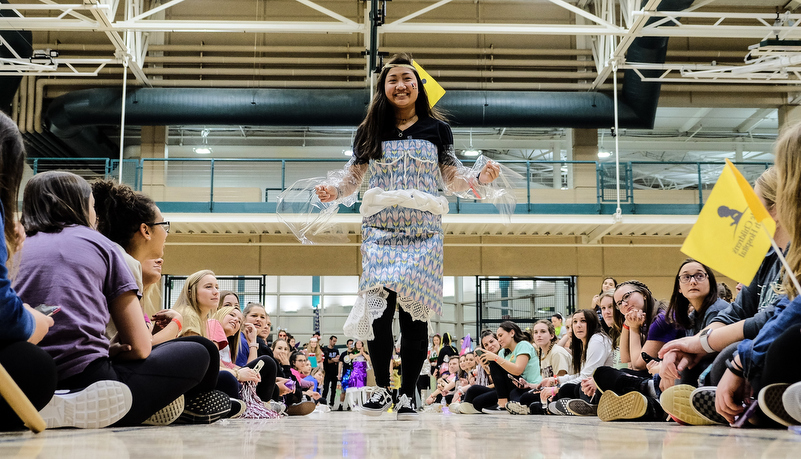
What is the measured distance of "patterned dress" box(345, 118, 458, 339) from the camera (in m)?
2.93

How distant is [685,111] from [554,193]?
4.12m

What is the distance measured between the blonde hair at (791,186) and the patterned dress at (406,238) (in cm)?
147

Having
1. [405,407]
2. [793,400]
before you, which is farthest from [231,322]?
[793,400]

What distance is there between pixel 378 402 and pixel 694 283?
1563 millimetres

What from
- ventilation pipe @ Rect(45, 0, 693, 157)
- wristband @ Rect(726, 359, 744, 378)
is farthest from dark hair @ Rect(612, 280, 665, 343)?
ventilation pipe @ Rect(45, 0, 693, 157)

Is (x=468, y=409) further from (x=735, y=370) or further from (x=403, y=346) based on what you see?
(x=735, y=370)

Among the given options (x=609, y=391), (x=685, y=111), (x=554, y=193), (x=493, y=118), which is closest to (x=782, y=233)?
(x=609, y=391)

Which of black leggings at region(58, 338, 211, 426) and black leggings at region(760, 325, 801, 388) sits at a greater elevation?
black leggings at region(760, 325, 801, 388)

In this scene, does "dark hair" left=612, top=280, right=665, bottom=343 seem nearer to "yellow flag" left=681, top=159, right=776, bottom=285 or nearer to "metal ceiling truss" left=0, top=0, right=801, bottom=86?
"yellow flag" left=681, top=159, right=776, bottom=285

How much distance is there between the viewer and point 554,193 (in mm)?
13227

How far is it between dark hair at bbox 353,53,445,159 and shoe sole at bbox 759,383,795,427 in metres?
1.83

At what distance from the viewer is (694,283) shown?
3207mm

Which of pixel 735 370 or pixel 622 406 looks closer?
pixel 735 370

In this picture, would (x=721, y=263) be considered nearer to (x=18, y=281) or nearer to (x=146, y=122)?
(x=18, y=281)
